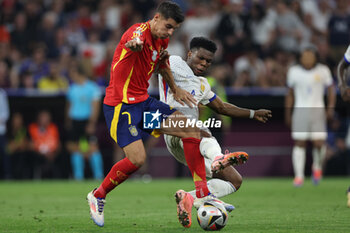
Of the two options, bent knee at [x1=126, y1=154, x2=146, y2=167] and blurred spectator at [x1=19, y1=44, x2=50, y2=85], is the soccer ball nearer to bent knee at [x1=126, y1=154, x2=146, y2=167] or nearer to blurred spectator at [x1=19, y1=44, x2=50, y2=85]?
bent knee at [x1=126, y1=154, x2=146, y2=167]

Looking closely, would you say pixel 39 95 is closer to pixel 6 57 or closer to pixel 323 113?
pixel 6 57

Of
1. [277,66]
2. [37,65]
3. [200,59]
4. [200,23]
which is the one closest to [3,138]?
[37,65]

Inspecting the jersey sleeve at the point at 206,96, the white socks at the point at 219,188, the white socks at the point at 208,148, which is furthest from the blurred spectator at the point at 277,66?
the white socks at the point at 208,148

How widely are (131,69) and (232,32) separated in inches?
415

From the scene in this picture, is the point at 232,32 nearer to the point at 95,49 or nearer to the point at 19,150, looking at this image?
the point at 95,49

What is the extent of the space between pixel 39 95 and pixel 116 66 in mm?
8680

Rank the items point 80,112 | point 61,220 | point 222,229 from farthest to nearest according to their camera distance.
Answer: point 80,112 → point 61,220 → point 222,229

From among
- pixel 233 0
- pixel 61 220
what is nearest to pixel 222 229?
pixel 61 220

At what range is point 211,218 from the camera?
20.3 ft

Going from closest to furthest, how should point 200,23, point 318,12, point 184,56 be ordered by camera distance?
point 184,56
point 200,23
point 318,12

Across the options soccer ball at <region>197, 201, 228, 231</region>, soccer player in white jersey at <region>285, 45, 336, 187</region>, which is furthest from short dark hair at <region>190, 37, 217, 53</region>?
soccer player in white jersey at <region>285, 45, 336, 187</region>

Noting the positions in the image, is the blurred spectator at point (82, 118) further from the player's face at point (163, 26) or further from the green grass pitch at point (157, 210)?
the player's face at point (163, 26)

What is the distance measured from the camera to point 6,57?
51.5 feet

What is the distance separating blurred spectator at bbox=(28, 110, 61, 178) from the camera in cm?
1496
